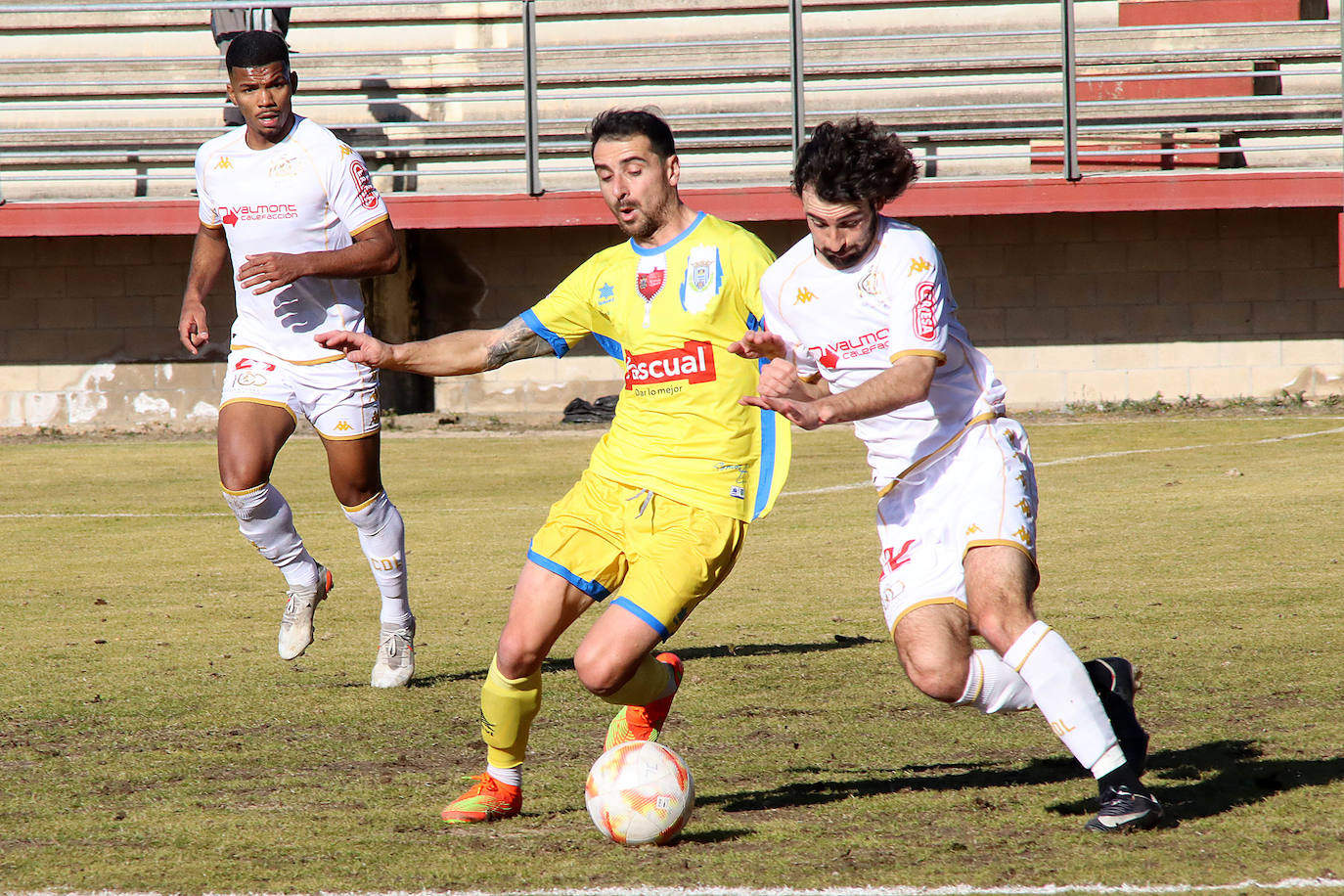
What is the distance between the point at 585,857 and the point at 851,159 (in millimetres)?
2177

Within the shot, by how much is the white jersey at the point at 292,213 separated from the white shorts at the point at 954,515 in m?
3.16

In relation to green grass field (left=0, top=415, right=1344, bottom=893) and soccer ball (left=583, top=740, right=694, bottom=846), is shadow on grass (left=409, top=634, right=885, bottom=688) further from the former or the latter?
soccer ball (left=583, top=740, right=694, bottom=846)

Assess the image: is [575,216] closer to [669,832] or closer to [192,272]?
[192,272]

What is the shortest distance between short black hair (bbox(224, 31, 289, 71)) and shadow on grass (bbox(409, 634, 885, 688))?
2.84m

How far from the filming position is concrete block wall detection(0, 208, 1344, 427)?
756 inches

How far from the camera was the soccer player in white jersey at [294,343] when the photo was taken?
6727mm

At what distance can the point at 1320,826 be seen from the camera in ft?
14.1

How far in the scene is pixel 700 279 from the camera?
4.93 m

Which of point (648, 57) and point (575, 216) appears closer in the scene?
point (575, 216)

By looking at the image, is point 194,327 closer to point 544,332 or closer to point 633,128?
point 544,332

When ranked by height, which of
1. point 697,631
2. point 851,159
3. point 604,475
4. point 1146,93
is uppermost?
point 1146,93

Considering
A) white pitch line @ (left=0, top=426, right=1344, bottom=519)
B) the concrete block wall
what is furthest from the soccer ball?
the concrete block wall

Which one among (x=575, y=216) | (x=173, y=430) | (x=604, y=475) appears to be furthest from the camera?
(x=173, y=430)

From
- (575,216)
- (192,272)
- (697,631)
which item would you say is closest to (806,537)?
(697,631)
